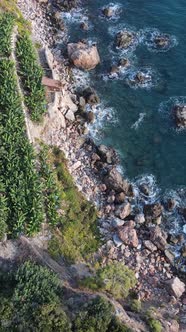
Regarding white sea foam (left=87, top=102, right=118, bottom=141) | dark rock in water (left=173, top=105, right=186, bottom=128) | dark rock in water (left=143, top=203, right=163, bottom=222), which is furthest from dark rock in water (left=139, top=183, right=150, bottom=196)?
dark rock in water (left=173, top=105, right=186, bottom=128)

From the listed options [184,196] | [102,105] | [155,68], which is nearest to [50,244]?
[184,196]

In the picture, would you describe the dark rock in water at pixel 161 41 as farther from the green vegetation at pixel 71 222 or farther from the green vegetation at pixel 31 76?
the green vegetation at pixel 71 222

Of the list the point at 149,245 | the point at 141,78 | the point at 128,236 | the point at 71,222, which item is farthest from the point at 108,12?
the point at 149,245

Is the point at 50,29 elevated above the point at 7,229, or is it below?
above

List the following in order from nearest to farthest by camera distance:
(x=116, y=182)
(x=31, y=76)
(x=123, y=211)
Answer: (x=123, y=211), (x=116, y=182), (x=31, y=76)

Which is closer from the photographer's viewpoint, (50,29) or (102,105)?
(102,105)

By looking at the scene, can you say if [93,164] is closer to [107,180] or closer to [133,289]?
[107,180]

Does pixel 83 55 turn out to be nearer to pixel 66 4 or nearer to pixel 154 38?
pixel 154 38
